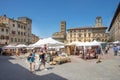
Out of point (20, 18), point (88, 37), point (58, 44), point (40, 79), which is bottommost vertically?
point (40, 79)

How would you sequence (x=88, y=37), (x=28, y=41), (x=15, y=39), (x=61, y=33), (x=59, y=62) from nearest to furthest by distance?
(x=59, y=62) < (x=15, y=39) < (x=28, y=41) < (x=88, y=37) < (x=61, y=33)

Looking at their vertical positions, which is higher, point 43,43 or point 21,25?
point 21,25

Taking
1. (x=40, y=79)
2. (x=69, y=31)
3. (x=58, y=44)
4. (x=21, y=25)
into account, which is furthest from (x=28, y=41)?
(x=40, y=79)

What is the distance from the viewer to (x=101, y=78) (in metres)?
8.27

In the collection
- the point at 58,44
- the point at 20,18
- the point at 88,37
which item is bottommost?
the point at 58,44

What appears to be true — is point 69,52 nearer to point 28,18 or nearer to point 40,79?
point 40,79

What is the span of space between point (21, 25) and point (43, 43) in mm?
42564

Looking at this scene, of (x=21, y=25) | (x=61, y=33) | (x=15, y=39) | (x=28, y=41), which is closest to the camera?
(x=15, y=39)

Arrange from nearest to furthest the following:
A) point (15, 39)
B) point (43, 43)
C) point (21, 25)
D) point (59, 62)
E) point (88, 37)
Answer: point (59, 62), point (43, 43), point (15, 39), point (21, 25), point (88, 37)

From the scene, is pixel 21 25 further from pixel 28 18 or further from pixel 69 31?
pixel 69 31

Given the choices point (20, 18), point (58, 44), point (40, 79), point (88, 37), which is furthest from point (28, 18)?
point (40, 79)

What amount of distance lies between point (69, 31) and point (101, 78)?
7990 cm

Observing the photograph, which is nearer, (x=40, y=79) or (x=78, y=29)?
(x=40, y=79)

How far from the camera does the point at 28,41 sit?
200 ft
